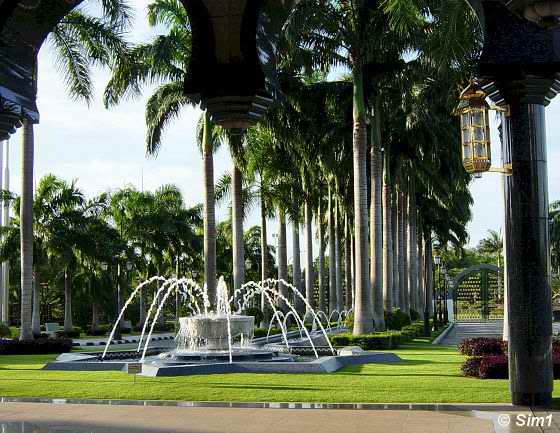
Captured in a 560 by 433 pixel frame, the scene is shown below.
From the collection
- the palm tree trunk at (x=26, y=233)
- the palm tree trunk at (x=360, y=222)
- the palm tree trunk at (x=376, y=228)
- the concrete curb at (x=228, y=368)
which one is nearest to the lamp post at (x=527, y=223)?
the concrete curb at (x=228, y=368)

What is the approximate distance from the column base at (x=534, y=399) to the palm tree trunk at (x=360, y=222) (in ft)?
59.0

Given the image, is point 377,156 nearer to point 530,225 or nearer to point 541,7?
point 530,225

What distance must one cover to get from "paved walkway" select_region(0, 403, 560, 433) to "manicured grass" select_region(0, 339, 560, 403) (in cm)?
138

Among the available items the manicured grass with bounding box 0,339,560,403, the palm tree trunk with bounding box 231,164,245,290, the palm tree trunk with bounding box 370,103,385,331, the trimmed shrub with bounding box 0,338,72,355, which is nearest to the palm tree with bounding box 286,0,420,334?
the palm tree trunk with bounding box 370,103,385,331

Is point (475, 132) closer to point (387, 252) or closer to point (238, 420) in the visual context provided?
point (238, 420)

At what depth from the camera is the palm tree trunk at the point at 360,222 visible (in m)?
27.7

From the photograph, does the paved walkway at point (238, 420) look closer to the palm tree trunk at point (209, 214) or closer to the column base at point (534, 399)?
the column base at point (534, 399)

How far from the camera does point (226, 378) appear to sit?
16234mm

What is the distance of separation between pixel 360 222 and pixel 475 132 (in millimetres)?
14671

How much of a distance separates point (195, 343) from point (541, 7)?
18.2 m

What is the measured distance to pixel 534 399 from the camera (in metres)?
9.45

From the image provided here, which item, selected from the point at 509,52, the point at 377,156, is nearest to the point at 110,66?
the point at 377,156

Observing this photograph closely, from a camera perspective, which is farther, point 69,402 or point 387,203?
point 387,203

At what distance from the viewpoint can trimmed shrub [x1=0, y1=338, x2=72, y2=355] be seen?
27.7m
